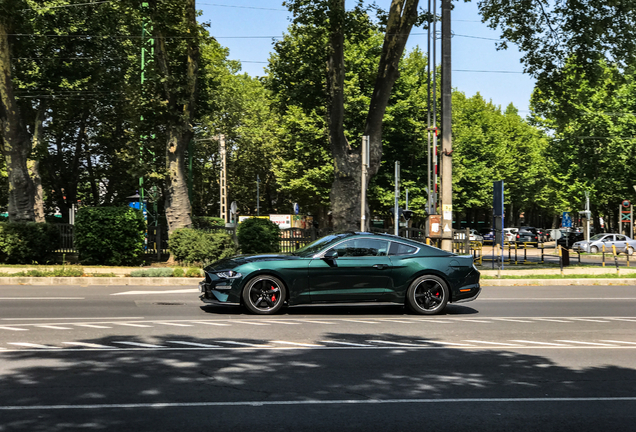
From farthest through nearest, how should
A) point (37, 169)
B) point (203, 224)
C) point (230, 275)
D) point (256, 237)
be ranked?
point (37, 169), point (203, 224), point (256, 237), point (230, 275)

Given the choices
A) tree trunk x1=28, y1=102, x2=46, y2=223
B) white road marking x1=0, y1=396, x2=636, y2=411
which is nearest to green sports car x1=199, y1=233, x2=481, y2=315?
white road marking x1=0, y1=396, x2=636, y2=411

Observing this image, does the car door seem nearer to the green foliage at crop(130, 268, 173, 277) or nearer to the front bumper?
the front bumper

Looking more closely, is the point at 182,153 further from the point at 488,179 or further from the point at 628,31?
the point at 488,179

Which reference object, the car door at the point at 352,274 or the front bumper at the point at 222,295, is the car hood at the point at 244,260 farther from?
the car door at the point at 352,274

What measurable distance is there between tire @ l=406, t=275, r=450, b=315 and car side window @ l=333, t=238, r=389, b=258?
807 millimetres

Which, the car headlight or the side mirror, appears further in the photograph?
the side mirror

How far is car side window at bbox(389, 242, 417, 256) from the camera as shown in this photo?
11.7 meters

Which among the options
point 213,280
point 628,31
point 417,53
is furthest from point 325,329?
point 417,53

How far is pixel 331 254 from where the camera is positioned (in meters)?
11.4

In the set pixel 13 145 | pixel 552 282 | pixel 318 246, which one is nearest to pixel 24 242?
pixel 13 145

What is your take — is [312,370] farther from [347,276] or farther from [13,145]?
[13,145]

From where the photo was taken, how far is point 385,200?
45.7m

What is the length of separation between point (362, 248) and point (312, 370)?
15.7 ft

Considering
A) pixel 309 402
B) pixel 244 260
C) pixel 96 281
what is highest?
pixel 244 260
